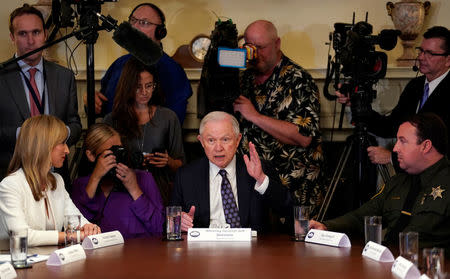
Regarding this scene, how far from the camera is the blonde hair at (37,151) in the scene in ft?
9.97

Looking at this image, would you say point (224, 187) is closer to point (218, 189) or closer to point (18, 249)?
point (218, 189)

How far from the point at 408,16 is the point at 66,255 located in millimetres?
3359

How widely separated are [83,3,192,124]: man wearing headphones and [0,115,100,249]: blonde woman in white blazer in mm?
1341

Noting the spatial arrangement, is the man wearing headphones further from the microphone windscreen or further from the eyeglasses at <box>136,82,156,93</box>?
the microphone windscreen

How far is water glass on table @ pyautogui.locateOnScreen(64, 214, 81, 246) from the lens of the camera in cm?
276

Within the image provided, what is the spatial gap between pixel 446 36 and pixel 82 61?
2.74 metres

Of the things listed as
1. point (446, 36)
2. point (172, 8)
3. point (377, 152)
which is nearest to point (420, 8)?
point (446, 36)

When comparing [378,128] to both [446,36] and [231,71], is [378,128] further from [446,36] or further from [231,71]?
[231,71]

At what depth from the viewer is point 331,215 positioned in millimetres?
4820

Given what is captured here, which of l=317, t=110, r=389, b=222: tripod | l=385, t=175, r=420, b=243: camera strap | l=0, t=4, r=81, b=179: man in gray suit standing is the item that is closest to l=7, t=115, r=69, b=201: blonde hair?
l=0, t=4, r=81, b=179: man in gray suit standing

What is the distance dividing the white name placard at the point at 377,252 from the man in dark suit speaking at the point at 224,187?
79cm

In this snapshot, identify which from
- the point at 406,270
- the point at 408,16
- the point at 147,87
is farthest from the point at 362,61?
the point at 406,270

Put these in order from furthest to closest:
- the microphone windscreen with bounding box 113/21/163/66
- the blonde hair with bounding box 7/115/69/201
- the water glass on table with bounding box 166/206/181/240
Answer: the microphone windscreen with bounding box 113/21/163/66 → the blonde hair with bounding box 7/115/69/201 → the water glass on table with bounding box 166/206/181/240

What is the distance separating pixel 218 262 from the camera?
2.44 meters
